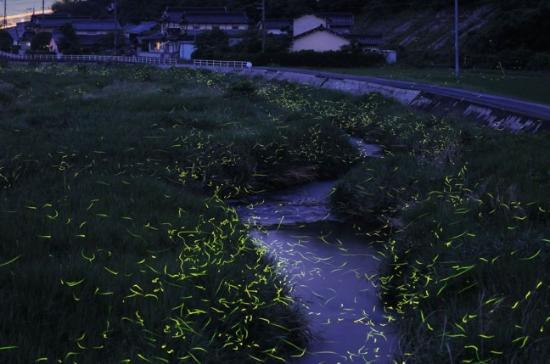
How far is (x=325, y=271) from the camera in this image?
8953mm

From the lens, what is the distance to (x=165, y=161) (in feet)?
43.8

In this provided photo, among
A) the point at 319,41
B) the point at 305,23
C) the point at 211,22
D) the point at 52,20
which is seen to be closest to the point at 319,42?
the point at 319,41

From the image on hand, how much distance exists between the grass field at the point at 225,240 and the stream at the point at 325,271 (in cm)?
32

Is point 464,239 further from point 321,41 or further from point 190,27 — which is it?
point 190,27

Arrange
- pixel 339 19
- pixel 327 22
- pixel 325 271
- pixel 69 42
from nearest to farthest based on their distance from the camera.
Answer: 1. pixel 325 271
2. pixel 327 22
3. pixel 339 19
4. pixel 69 42

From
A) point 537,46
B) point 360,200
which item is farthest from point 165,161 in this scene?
point 537,46

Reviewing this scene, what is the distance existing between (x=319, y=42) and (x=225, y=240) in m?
58.1

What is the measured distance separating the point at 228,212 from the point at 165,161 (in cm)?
369

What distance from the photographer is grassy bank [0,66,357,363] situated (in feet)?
17.9

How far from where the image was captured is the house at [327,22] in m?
72.1

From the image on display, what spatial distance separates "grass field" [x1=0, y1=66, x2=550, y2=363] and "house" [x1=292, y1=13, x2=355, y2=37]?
5739 cm

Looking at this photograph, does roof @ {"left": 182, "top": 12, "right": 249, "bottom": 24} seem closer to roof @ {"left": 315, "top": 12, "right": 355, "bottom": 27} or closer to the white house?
roof @ {"left": 315, "top": 12, "right": 355, "bottom": 27}

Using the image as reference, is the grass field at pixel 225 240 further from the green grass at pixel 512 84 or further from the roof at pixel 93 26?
the roof at pixel 93 26

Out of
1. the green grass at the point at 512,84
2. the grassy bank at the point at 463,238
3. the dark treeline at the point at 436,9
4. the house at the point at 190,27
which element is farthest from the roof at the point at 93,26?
the grassy bank at the point at 463,238
